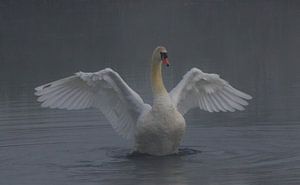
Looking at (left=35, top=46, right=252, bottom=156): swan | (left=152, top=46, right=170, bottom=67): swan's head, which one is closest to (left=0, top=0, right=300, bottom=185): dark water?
(left=35, top=46, right=252, bottom=156): swan

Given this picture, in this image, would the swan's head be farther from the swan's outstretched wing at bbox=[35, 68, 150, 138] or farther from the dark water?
the dark water

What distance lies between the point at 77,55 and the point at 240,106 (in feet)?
57.3

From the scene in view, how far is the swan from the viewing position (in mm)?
16500

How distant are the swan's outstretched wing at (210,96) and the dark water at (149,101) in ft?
1.66

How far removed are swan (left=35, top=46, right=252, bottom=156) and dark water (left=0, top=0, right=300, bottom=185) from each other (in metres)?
0.32

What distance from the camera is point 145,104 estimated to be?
17109 mm

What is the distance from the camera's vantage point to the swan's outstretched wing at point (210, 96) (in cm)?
1755

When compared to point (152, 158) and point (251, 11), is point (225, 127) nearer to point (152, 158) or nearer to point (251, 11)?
point (152, 158)

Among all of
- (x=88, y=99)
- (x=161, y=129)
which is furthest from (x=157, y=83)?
(x=88, y=99)

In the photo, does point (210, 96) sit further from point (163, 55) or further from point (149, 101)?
point (149, 101)

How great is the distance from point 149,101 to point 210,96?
296 centimetres

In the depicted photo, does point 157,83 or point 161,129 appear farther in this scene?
point 157,83

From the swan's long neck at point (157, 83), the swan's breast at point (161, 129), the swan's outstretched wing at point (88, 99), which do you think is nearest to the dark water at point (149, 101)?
the swan's breast at point (161, 129)

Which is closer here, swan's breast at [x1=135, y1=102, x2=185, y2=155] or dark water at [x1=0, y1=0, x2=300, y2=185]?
dark water at [x1=0, y1=0, x2=300, y2=185]
